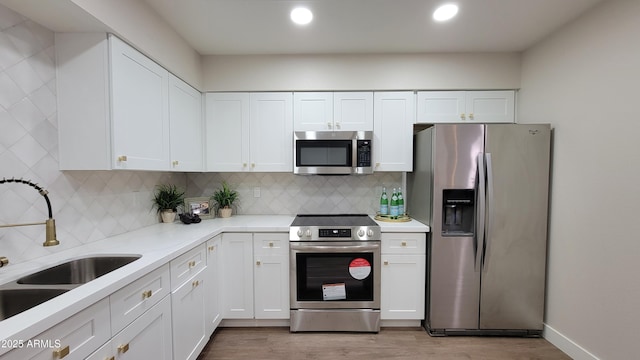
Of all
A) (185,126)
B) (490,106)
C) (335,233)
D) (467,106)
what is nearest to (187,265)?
(335,233)

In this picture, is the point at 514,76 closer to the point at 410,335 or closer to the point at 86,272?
the point at 410,335

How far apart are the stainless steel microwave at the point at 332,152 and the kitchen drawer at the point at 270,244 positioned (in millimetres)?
671

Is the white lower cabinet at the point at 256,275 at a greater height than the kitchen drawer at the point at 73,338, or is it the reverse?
the kitchen drawer at the point at 73,338

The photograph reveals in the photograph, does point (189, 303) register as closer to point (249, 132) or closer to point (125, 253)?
point (125, 253)

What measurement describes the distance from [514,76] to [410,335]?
8.75ft

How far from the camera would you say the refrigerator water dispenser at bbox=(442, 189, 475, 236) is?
218 centimetres

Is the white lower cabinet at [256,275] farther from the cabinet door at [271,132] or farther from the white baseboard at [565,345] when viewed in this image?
the white baseboard at [565,345]

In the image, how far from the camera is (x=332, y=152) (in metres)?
2.53

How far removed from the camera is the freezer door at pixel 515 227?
2090 mm

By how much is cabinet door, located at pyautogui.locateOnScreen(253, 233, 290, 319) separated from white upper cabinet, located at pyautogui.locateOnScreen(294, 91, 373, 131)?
3.85ft

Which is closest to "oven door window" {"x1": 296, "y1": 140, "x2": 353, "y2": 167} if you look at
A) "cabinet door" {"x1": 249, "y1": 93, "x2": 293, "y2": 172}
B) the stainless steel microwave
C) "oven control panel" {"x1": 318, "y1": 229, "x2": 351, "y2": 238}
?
the stainless steel microwave

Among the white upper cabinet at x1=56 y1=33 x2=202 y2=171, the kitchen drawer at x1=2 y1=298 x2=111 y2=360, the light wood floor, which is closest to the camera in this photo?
the kitchen drawer at x1=2 y1=298 x2=111 y2=360

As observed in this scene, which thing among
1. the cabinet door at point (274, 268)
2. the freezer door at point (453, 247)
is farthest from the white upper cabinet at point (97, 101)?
the freezer door at point (453, 247)

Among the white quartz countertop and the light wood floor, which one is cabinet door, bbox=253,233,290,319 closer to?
the white quartz countertop
